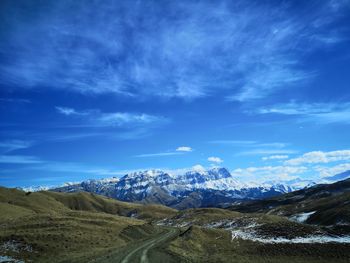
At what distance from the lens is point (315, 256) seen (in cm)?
3903

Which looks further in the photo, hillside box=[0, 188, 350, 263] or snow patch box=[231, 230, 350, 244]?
snow patch box=[231, 230, 350, 244]

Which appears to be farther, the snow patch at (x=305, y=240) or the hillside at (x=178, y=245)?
the snow patch at (x=305, y=240)

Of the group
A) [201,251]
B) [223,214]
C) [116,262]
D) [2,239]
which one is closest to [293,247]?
[201,251]

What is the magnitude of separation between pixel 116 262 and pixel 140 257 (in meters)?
4.32

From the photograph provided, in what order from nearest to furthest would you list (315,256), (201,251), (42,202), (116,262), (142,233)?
(116,262) < (315,256) < (201,251) < (142,233) < (42,202)

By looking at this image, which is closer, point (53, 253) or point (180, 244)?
point (53, 253)

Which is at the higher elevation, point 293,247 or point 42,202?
point 42,202

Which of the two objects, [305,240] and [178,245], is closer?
[305,240]

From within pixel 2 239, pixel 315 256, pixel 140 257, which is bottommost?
pixel 315 256

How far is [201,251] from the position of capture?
46.5 meters

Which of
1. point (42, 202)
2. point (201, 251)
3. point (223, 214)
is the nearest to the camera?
point (201, 251)

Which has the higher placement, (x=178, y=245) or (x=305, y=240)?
(x=178, y=245)

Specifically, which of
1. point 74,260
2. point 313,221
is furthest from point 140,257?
point 313,221

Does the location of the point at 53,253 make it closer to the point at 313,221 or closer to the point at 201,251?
the point at 201,251
